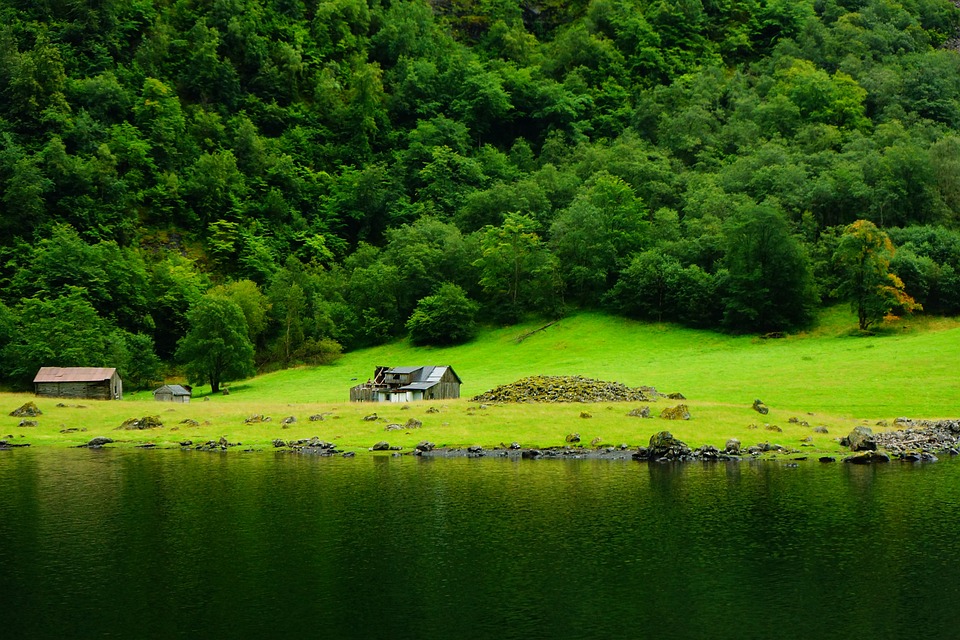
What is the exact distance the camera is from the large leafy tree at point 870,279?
110 meters

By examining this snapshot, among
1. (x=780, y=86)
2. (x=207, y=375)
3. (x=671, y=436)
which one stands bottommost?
(x=671, y=436)

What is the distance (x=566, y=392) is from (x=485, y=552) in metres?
44.9

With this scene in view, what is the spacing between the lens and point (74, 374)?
332ft

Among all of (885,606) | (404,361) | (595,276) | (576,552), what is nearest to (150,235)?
(404,361)

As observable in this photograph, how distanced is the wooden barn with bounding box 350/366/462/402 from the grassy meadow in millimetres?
3054

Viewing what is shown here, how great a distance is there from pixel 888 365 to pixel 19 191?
140m

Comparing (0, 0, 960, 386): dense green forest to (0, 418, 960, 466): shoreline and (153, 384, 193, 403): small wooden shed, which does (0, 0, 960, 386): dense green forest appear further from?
(0, 418, 960, 466): shoreline

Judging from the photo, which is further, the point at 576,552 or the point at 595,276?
the point at 595,276

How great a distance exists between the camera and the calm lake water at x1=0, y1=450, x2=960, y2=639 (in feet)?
91.9

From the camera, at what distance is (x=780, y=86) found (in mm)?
195500

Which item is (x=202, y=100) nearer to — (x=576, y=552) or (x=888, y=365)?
(x=888, y=365)

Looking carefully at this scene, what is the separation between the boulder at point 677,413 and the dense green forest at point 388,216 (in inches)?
2138

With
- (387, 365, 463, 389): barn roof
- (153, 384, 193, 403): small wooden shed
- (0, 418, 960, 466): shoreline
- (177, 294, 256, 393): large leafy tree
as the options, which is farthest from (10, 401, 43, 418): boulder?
(387, 365, 463, 389): barn roof

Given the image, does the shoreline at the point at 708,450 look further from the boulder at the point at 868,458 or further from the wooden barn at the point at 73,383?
the wooden barn at the point at 73,383
